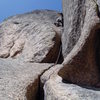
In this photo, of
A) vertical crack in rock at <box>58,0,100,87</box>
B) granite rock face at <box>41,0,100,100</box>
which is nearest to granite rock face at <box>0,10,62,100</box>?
granite rock face at <box>41,0,100,100</box>

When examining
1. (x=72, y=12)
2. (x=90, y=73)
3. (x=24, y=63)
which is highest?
(x=72, y=12)

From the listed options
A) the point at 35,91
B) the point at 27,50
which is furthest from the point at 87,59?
the point at 27,50

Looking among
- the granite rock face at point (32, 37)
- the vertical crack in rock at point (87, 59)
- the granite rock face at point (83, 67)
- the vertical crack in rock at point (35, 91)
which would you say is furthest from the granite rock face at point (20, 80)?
the vertical crack in rock at point (87, 59)

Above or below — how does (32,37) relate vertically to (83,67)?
below

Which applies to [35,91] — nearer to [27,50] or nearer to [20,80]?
[20,80]

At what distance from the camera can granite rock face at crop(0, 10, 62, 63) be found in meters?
5.13

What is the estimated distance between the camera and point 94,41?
152 inches

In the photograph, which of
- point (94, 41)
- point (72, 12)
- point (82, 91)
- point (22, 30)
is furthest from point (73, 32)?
point (22, 30)

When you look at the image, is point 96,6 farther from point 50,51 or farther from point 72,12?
point 50,51

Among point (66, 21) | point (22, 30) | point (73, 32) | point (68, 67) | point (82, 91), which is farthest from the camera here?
point (22, 30)

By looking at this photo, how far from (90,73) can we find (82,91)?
62 cm

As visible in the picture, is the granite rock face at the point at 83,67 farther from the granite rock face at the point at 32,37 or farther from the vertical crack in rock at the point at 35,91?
the granite rock face at the point at 32,37

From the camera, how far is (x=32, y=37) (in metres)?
5.64

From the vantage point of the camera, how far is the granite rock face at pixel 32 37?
5.13m
